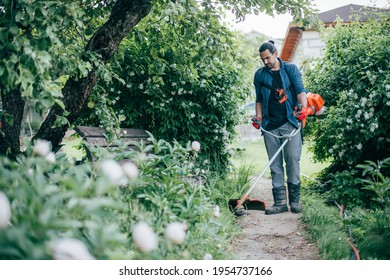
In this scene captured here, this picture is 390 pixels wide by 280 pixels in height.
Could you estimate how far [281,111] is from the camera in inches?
161

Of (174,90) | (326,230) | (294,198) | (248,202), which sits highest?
(174,90)

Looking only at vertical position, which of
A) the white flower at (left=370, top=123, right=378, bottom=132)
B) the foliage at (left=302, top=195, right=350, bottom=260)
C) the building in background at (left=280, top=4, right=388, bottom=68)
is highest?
the building in background at (left=280, top=4, right=388, bottom=68)

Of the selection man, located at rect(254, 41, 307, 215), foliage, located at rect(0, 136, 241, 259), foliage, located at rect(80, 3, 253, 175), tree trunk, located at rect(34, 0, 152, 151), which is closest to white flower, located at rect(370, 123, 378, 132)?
man, located at rect(254, 41, 307, 215)

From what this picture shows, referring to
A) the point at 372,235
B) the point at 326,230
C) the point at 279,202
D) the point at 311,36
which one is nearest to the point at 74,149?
the point at 279,202

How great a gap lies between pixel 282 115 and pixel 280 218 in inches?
43.1

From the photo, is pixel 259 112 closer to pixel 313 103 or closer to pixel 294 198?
pixel 313 103

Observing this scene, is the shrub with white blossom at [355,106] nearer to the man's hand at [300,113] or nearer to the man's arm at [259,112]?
the man's hand at [300,113]

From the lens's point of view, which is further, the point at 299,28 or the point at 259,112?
the point at 299,28

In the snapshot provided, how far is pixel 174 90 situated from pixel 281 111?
1370 mm

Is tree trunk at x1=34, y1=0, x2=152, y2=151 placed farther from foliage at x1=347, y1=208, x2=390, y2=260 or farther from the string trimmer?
foliage at x1=347, y1=208, x2=390, y2=260

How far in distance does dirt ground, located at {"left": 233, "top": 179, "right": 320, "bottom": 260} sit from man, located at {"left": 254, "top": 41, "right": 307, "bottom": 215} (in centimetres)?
22

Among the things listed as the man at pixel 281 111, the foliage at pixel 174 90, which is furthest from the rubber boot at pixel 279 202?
the foliage at pixel 174 90

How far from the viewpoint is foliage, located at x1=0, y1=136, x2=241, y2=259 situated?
1453 mm
